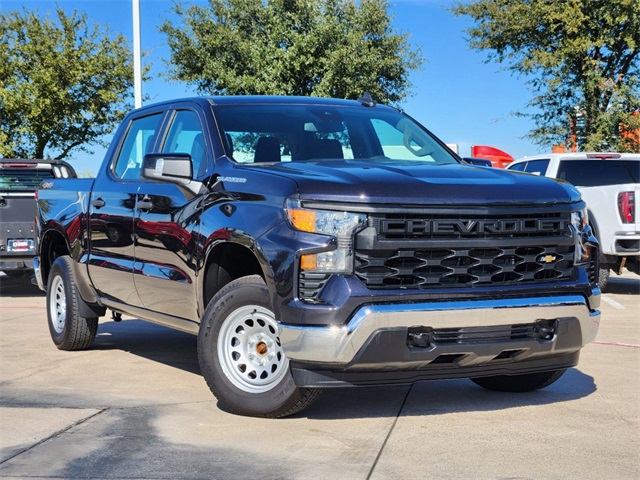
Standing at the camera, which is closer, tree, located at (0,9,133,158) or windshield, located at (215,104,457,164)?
windshield, located at (215,104,457,164)

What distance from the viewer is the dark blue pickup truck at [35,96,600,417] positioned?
17.2ft

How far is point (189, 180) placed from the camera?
20.8 ft

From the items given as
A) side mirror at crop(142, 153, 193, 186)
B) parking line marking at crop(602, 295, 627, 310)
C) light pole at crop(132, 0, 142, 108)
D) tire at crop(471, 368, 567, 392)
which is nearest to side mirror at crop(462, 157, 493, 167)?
tire at crop(471, 368, 567, 392)

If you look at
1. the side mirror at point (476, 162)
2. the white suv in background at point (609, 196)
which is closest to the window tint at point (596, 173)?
the white suv in background at point (609, 196)

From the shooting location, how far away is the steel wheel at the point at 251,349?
18.7 feet

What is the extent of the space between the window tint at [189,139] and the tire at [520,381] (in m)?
2.39

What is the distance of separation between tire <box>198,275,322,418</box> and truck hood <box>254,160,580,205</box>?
2.26ft

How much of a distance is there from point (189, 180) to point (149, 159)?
1.06ft

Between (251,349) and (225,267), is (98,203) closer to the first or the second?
(225,267)

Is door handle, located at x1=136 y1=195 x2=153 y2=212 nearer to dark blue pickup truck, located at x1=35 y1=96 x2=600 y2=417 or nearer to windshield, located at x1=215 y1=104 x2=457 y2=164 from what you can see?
dark blue pickup truck, located at x1=35 y1=96 x2=600 y2=417

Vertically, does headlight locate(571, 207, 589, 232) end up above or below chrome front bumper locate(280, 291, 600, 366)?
above

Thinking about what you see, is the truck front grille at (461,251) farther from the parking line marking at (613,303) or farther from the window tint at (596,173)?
the window tint at (596,173)

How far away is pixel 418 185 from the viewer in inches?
213

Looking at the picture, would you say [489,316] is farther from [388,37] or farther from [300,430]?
[388,37]
